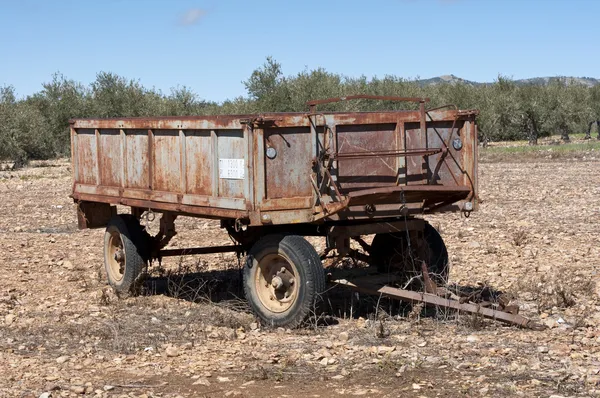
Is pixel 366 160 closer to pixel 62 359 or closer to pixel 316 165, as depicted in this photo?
pixel 316 165

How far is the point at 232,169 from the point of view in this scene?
28.5 ft

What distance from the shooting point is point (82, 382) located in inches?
267

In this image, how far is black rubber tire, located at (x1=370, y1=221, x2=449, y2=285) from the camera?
9.45 m

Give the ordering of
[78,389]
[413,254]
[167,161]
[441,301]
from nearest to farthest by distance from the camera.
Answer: [78,389] < [441,301] < [413,254] < [167,161]

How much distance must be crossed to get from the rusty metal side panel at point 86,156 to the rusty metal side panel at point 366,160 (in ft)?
12.5

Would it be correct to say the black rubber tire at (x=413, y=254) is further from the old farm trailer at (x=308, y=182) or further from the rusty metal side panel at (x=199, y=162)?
the rusty metal side panel at (x=199, y=162)

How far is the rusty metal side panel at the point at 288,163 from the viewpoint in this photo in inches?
331

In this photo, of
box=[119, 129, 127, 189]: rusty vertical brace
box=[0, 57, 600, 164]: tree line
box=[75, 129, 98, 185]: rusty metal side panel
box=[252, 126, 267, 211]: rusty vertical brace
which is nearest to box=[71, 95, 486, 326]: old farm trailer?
box=[252, 126, 267, 211]: rusty vertical brace

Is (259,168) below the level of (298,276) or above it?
above

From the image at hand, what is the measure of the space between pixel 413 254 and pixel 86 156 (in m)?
4.36

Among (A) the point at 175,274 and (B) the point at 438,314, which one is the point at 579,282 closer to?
(B) the point at 438,314

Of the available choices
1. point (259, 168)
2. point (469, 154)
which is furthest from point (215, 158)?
point (469, 154)

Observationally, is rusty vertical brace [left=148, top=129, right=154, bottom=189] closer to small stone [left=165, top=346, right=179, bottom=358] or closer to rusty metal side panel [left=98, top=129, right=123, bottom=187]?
rusty metal side panel [left=98, top=129, right=123, bottom=187]

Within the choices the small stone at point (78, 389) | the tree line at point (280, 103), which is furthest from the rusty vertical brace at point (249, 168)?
the tree line at point (280, 103)
